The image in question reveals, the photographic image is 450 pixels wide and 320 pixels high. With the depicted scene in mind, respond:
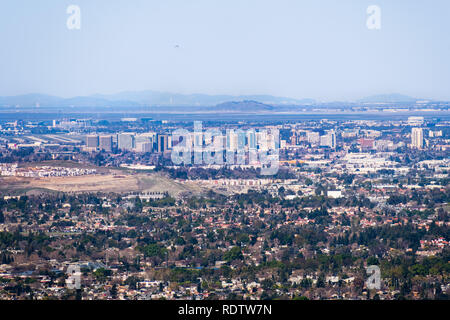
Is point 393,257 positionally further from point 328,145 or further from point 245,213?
point 328,145

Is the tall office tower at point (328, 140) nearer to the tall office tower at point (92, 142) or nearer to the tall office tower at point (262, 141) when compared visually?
the tall office tower at point (262, 141)

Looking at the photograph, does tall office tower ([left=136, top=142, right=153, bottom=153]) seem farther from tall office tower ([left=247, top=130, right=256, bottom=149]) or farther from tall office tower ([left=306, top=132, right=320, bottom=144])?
tall office tower ([left=306, top=132, right=320, bottom=144])

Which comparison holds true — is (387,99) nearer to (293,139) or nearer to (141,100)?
(141,100)

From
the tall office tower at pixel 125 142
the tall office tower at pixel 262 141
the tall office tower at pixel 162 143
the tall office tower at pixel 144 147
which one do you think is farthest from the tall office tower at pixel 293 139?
the tall office tower at pixel 125 142

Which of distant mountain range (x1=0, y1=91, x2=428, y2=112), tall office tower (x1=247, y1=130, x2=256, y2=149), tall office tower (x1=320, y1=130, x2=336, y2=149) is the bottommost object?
tall office tower (x1=320, y1=130, x2=336, y2=149)

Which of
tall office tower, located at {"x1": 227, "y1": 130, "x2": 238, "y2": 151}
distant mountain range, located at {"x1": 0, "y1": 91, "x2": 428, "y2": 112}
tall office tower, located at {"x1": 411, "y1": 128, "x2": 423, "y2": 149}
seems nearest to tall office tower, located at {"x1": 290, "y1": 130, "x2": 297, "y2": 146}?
tall office tower, located at {"x1": 227, "y1": 130, "x2": 238, "y2": 151}

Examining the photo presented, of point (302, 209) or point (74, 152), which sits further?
point (74, 152)
